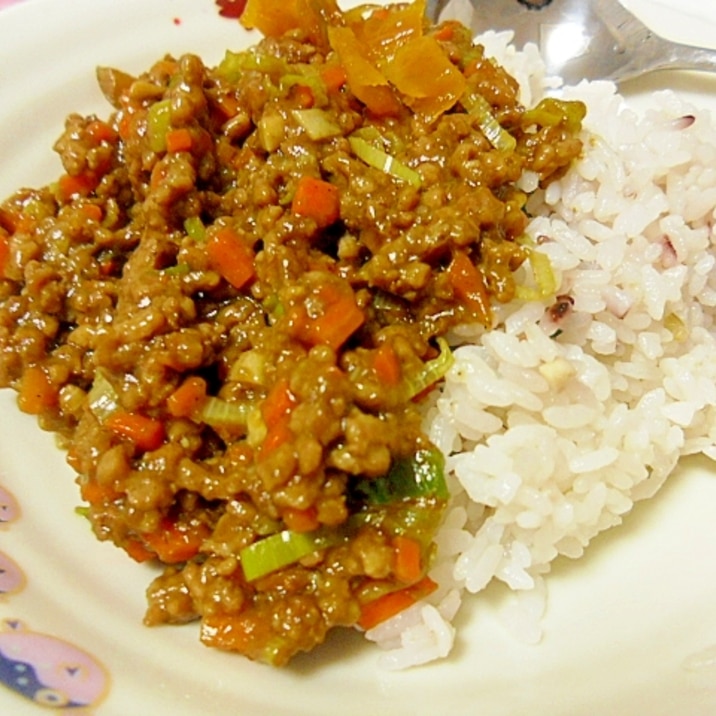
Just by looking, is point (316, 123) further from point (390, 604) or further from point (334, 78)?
point (390, 604)

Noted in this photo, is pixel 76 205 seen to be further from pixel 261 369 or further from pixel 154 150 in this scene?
pixel 261 369

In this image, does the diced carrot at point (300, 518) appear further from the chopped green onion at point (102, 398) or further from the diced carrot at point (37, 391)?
the diced carrot at point (37, 391)

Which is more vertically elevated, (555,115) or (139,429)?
(555,115)

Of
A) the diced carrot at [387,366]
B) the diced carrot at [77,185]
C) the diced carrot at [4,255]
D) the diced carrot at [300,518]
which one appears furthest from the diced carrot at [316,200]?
the diced carrot at [4,255]

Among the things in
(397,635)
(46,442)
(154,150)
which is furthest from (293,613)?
(154,150)

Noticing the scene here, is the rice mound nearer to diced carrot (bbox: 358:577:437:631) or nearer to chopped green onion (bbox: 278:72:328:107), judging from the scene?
diced carrot (bbox: 358:577:437:631)

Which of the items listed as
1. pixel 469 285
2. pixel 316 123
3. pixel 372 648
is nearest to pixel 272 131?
pixel 316 123

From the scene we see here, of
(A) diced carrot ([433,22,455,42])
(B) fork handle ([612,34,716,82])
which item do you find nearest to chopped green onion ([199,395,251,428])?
(A) diced carrot ([433,22,455,42])
